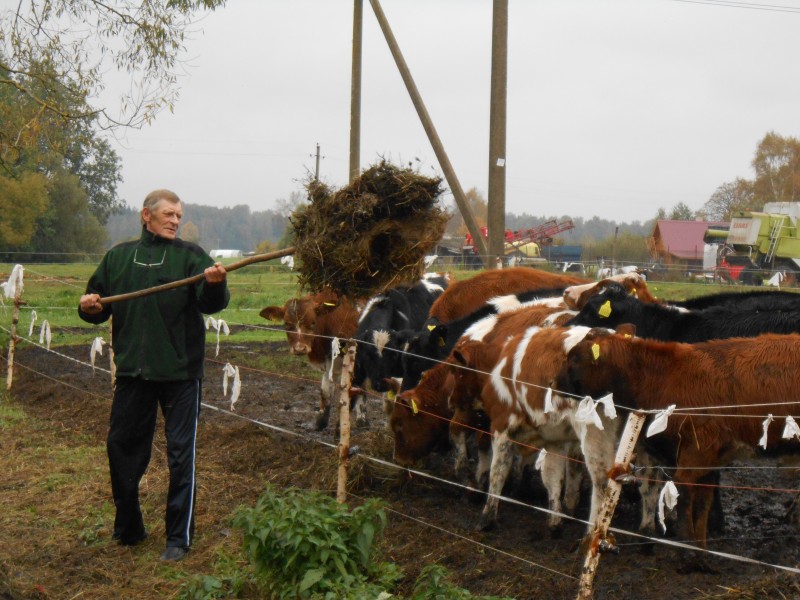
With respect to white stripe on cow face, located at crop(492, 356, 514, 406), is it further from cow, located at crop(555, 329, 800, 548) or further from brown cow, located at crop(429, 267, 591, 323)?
brown cow, located at crop(429, 267, 591, 323)

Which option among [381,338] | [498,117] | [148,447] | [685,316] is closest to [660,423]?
[148,447]

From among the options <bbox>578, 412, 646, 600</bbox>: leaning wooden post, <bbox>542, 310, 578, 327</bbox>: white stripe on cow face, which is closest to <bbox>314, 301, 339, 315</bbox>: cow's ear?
<bbox>542, 310, 578, 327</bbox>: white stripe on cow face

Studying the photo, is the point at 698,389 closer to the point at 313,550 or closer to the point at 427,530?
the point at 427,530

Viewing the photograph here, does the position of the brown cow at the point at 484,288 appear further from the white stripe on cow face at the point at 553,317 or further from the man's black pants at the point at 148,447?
the man's black pants at the point at 148,447

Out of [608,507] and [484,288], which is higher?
[484,288]

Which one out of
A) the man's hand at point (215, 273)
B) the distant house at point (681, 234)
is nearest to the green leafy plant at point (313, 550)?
the man's hand at point (215, 273)

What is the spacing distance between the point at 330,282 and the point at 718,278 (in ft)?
66.2

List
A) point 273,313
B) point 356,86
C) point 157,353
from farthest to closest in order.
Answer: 1. point 356,86
2. point 273,313
3. point 157,353

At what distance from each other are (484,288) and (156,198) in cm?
605

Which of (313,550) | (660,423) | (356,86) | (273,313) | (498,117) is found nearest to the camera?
(660,423)

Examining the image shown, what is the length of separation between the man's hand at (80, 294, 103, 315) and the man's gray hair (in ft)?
2.24

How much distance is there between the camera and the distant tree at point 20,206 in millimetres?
39250

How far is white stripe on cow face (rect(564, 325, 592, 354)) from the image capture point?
7.48 m

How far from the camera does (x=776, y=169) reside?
175 ft
